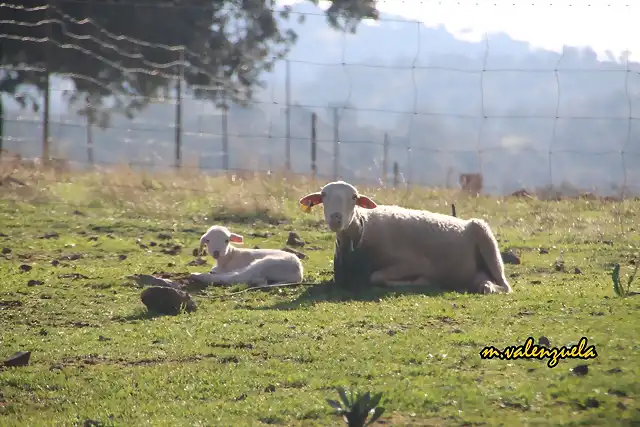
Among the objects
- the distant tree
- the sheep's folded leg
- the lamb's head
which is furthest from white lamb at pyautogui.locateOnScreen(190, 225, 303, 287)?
the distant tree

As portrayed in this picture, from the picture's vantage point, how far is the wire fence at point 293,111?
66.1ft

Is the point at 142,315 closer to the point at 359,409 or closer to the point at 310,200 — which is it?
the point at 310,200

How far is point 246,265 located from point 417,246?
174 cm

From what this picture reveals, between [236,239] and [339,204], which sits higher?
[339,204]

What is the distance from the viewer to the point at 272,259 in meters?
11.1

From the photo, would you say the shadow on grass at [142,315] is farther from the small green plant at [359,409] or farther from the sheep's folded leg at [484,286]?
the small green plant at [359,409]

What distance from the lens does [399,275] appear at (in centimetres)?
1092

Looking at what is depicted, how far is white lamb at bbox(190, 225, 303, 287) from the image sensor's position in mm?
10906

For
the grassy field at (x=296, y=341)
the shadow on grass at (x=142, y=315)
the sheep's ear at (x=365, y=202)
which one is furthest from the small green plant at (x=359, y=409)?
the sheep's ear at (x=365, y=202)

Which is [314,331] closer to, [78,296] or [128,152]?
[78,296]

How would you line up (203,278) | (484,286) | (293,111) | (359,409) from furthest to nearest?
(293,111) < (203,278) < (484,286) < (359,409)

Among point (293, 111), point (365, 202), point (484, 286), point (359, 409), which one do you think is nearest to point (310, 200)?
point (365, 202)

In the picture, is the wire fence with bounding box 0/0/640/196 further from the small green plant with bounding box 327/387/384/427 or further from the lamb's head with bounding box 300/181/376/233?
the small green plant with bounding box 327/387/384/427

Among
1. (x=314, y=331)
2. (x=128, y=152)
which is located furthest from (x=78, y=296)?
(x=128, y=152)
